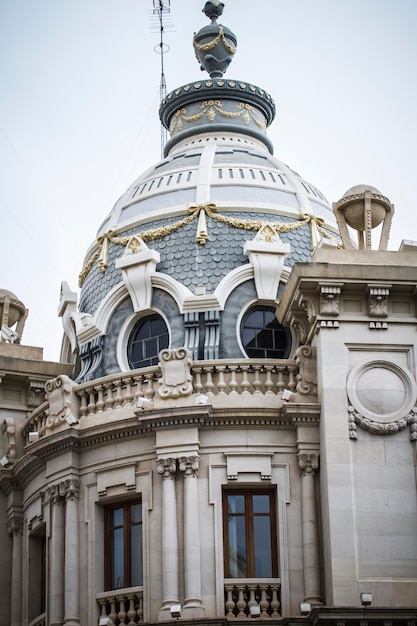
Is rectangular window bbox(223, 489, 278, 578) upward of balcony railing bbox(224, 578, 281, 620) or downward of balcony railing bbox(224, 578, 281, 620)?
upward

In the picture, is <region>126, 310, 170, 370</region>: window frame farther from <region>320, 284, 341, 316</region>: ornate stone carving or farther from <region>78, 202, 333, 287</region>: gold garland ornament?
<region>320, 284, 341, 316</region>: ornate stone carving

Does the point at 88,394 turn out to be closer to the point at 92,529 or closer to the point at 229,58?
the point at 92,529

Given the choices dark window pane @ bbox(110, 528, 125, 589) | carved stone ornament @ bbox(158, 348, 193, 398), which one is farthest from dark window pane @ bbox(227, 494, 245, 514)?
dark window pane @ bbox(110, 528, 125, 589)

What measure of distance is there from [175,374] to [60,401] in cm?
328

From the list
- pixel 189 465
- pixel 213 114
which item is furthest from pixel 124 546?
pixel 213 114

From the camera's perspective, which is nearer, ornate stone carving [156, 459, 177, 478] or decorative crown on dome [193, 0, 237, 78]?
ornate stone carving [156, 459, 177, 478]

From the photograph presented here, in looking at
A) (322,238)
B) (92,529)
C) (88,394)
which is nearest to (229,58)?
(322,238)

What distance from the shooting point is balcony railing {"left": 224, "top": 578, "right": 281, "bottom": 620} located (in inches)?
1342

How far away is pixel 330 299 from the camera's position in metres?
35.1

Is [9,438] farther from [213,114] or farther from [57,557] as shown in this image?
[213,114]

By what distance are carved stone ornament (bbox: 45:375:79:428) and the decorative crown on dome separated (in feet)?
49.8

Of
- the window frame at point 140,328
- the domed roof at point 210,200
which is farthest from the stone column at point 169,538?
the domed roof at point 210,200

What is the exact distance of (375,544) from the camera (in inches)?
1300

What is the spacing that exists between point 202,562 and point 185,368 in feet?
15.4
